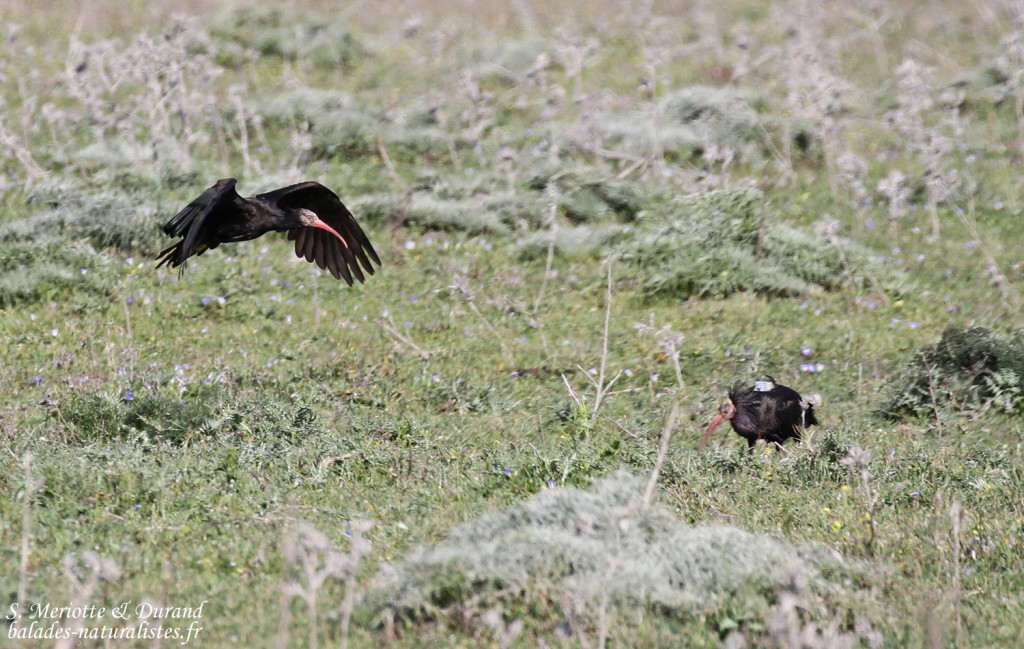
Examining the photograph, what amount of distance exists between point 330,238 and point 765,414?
3.26 metres

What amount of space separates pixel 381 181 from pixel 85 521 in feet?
22.4

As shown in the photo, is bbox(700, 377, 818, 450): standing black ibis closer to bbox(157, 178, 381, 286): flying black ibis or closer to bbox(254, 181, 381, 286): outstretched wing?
bbox(157, 178, 381, 286): flying black ibis

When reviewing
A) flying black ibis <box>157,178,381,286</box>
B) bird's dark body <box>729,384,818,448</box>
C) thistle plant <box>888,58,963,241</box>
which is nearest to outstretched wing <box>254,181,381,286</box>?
flying black ibis <box>157,178,381,286</box>

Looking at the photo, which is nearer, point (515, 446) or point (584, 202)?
point (515, 446)

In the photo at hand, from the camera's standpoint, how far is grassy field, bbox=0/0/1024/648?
482cm

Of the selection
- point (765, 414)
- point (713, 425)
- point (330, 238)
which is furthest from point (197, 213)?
point (765, 414)

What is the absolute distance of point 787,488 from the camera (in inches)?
252

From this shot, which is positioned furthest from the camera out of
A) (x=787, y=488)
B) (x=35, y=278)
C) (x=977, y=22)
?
(x=977, y=22)

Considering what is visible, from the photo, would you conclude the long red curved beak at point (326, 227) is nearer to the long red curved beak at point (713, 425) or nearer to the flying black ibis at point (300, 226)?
the flying black ibis at point (300, 226)

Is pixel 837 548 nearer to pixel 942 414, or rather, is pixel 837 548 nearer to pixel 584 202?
pixel 942 414

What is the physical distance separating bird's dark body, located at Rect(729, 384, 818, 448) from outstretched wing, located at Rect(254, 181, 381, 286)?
275 centimetres

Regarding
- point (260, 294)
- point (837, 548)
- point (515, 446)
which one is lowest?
point (260, 294)

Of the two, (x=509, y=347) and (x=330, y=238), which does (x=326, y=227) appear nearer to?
(x=330, y=238)

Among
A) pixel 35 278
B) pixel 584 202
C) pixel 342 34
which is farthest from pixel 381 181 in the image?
pixel 342 34
